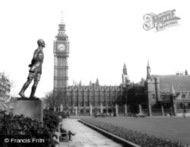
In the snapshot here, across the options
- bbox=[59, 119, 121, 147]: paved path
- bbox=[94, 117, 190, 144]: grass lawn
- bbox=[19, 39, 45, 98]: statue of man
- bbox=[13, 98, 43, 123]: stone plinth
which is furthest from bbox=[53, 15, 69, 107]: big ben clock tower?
bbox=[13, 98, 43, 123]: stone plinth

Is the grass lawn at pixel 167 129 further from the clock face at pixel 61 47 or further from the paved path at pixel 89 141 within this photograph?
the clock face at pixel 61 47

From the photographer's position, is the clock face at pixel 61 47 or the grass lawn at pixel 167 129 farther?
the clock face at pixel 61 47

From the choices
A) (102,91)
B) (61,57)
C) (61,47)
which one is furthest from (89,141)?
(61,47)

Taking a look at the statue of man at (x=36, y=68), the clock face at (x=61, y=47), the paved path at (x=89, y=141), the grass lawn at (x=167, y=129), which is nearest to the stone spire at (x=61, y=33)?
the clock face at (x=61, y=47)

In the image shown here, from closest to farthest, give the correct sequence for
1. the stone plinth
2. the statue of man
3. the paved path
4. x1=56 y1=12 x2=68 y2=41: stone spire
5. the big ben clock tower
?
1. the stone plinth
2. the paved path
3. the statue of man
4. the big ben clock tower
5. x1=56 y1=12 x2=68 y2=41: stone spire

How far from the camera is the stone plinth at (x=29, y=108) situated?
11.3 meters

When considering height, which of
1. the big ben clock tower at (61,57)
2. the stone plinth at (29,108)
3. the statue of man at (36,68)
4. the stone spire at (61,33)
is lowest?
the stone plinth at (29,108)

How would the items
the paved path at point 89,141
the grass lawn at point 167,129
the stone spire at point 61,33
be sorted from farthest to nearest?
the stone spire at point 61,33 → the grass lawn at point 167,129 → the paved path at point 89,141

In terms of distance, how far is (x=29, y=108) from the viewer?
37.4 ft

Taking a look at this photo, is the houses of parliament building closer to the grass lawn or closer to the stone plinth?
the grass lawn

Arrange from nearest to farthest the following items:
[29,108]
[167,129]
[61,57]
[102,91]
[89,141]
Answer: [29,108], [89,141], [167,129], [102,91], [61,57]

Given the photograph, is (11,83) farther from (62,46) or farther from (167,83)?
(62,46)

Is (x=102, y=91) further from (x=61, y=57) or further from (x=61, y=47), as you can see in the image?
(x=61, y=47)

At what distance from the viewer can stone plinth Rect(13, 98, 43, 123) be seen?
11320 millimetres
